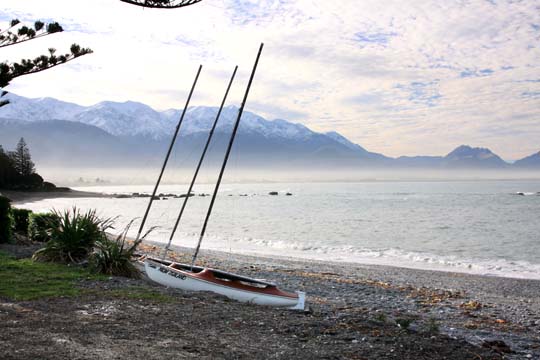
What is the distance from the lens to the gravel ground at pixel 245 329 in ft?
20.0

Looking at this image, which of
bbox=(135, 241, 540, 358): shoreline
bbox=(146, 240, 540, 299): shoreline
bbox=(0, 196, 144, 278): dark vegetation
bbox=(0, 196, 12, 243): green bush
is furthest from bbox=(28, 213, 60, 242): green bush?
bbox=(146, 240, 540, 299): shoreline

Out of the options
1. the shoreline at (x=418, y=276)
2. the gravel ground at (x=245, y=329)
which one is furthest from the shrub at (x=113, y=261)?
the shoreline at (x=418, y=276)

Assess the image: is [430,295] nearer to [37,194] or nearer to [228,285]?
[228,285]

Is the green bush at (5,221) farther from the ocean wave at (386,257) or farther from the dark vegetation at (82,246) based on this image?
the ocean wave at (386,257)

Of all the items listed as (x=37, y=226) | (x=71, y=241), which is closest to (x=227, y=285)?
(x=71, y=241)

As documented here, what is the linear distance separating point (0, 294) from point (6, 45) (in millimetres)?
7604

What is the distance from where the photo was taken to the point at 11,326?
22.1ft

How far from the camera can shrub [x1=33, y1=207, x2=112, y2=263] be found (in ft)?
40.4

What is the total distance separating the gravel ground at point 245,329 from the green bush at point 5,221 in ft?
20.4

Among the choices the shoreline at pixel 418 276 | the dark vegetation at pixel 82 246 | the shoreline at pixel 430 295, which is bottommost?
the shoreline at pixel 418 276

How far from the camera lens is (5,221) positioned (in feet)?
48.3

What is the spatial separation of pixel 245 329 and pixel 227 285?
3250 mm

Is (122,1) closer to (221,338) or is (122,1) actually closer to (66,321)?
(66,321)

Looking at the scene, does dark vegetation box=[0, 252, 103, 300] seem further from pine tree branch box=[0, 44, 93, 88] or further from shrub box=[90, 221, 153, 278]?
pine tree branch box=[0, 44, 93, 88]
